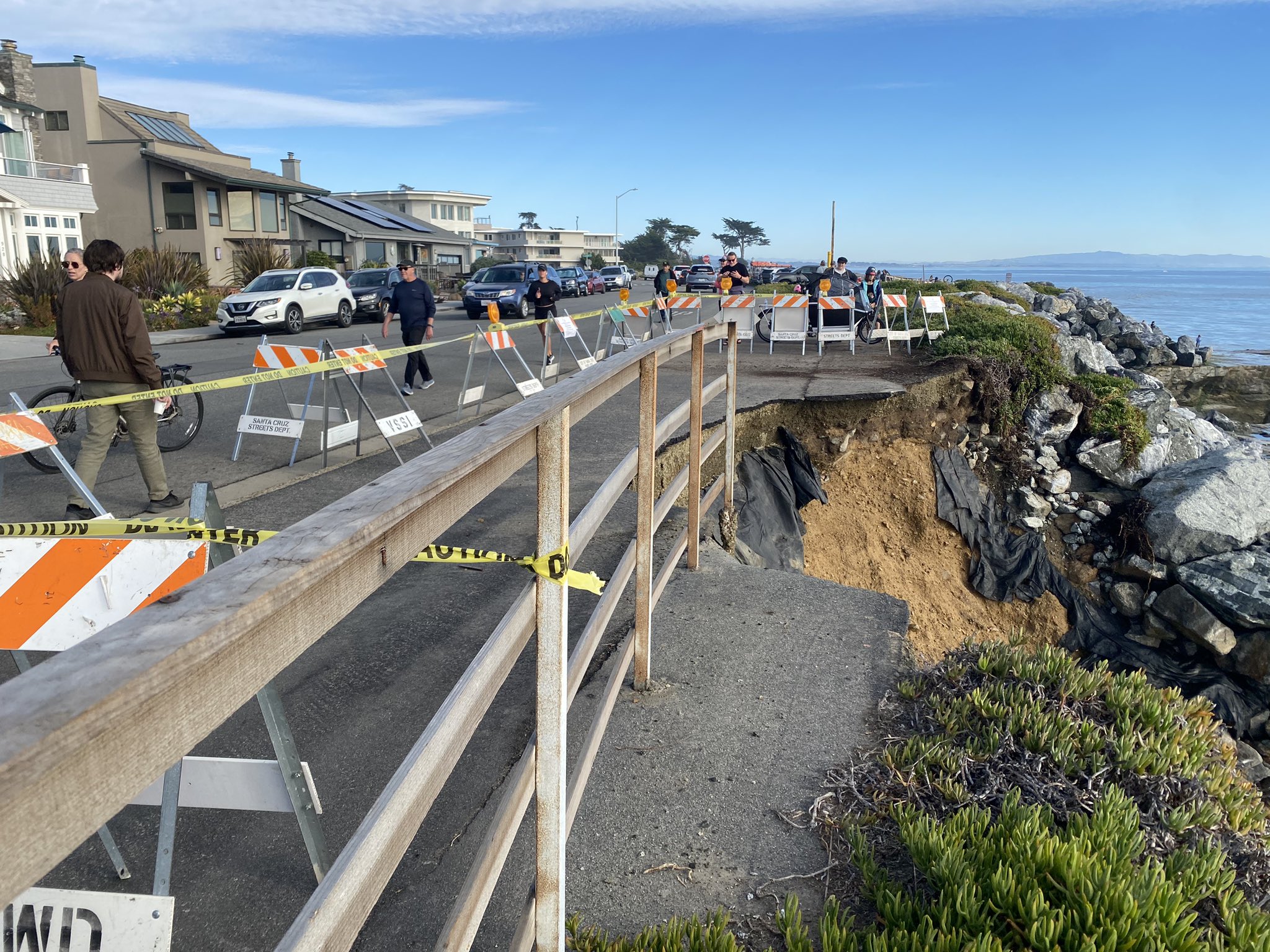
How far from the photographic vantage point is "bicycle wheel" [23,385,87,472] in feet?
29.5

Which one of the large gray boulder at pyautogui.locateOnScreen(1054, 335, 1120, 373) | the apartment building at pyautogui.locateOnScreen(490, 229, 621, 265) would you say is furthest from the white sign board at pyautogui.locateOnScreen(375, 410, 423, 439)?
the apartment building at pyautogui.locateOnScreen(490, 229, 621, 265)

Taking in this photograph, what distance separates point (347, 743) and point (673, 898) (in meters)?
1.63

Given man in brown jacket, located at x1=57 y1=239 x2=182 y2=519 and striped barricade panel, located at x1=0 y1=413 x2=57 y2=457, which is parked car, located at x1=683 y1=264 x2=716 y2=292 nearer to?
man in brown jacket, located at x1=57 y1=239 x2=182 y2=519

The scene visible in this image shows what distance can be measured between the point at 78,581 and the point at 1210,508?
14.4 m

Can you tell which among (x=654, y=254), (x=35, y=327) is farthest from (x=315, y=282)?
(x=654, y=254)

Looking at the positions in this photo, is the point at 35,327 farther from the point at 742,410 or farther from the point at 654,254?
the point at 654,254

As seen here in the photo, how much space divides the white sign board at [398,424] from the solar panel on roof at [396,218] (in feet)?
179

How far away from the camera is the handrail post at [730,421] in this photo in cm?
661

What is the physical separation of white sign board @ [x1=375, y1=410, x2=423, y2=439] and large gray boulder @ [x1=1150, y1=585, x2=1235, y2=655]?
960 centimetres

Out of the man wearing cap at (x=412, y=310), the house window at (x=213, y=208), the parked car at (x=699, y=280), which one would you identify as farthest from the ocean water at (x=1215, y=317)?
the man wearing cap at (x=412, y=310)

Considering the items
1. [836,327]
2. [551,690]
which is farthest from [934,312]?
[551,690]

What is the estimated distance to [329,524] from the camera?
4.71 feet

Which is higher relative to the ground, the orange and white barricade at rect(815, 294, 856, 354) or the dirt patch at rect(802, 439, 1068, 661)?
the orange and white barricade at rect(815, 294, 856, 354)

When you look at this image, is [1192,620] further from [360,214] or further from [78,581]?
[360,214]
